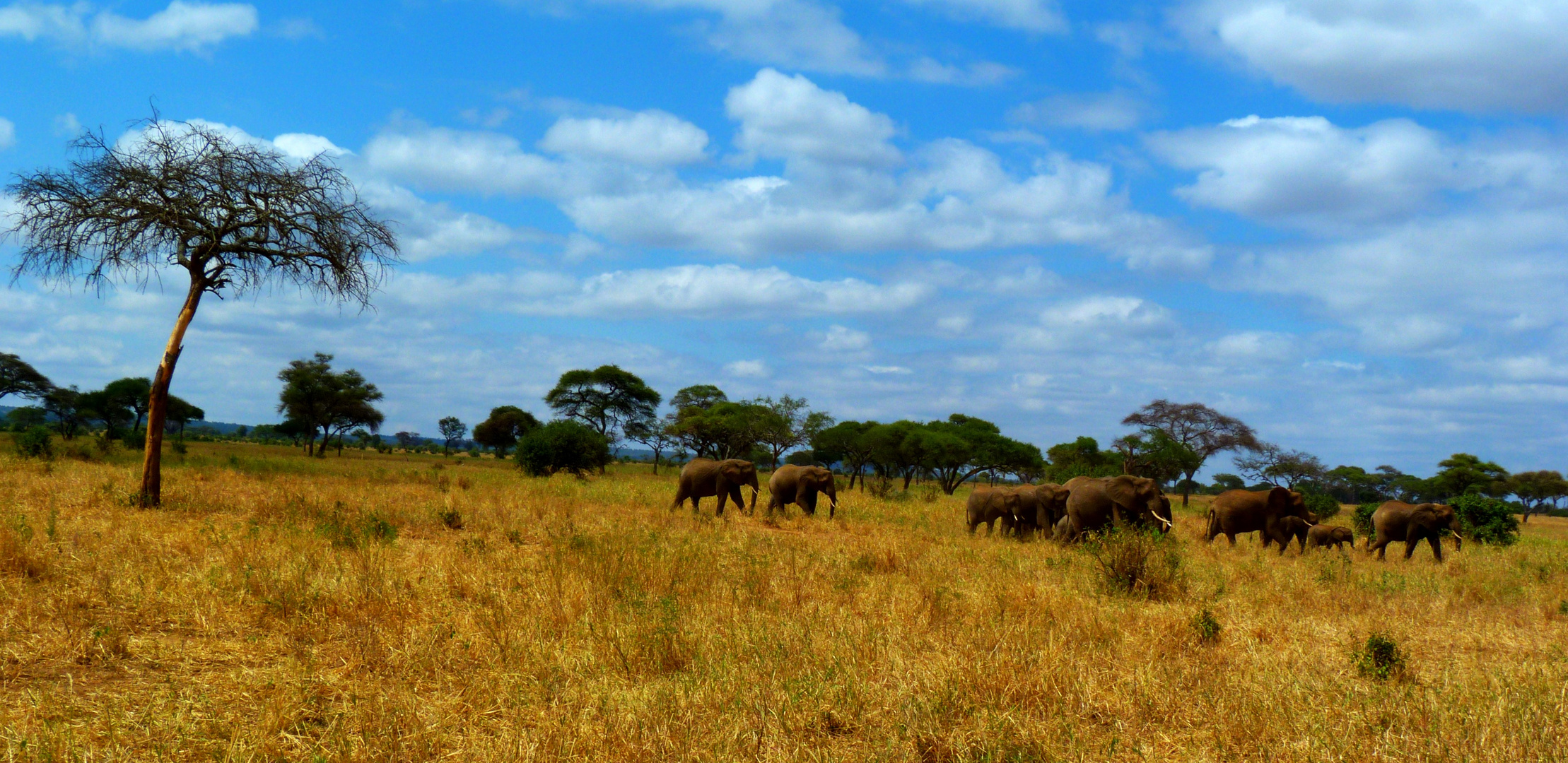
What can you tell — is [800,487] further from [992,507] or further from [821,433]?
[821,433]

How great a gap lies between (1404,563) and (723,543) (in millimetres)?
14348

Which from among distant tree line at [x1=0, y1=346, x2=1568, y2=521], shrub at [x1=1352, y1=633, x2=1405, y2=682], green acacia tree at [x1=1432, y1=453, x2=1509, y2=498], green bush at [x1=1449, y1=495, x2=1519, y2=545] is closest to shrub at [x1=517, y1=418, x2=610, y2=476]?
distant tree line at [x1=0, y1=346, x2=1568, y2=521]

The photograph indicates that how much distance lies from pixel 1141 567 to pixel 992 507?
27.1 ft

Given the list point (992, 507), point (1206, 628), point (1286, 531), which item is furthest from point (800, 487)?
point (1206, 628)

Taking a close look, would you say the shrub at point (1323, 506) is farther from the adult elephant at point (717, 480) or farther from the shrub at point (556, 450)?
the shrub at point (556, 450)

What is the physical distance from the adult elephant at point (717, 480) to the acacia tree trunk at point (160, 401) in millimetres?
9783

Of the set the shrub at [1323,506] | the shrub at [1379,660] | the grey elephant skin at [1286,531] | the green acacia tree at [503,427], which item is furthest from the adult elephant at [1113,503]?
the green acacia tree at [503,427]

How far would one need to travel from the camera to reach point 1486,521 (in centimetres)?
2606

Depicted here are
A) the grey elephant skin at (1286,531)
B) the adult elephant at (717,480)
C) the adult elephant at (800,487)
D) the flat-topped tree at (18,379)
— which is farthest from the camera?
the flat-topped tree at (18,379)

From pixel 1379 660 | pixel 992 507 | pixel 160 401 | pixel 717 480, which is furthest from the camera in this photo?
pixel 717 480

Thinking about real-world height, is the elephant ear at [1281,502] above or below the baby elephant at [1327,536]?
above

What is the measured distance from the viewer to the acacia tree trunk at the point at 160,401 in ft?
45.7

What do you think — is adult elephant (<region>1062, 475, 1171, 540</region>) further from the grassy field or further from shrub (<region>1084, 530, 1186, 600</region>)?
shrub (<region>1084, 530, 1186, 600</region>)

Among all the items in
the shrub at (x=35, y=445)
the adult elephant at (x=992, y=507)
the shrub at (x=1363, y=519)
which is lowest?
the shrub at (x=1363, y=519)
